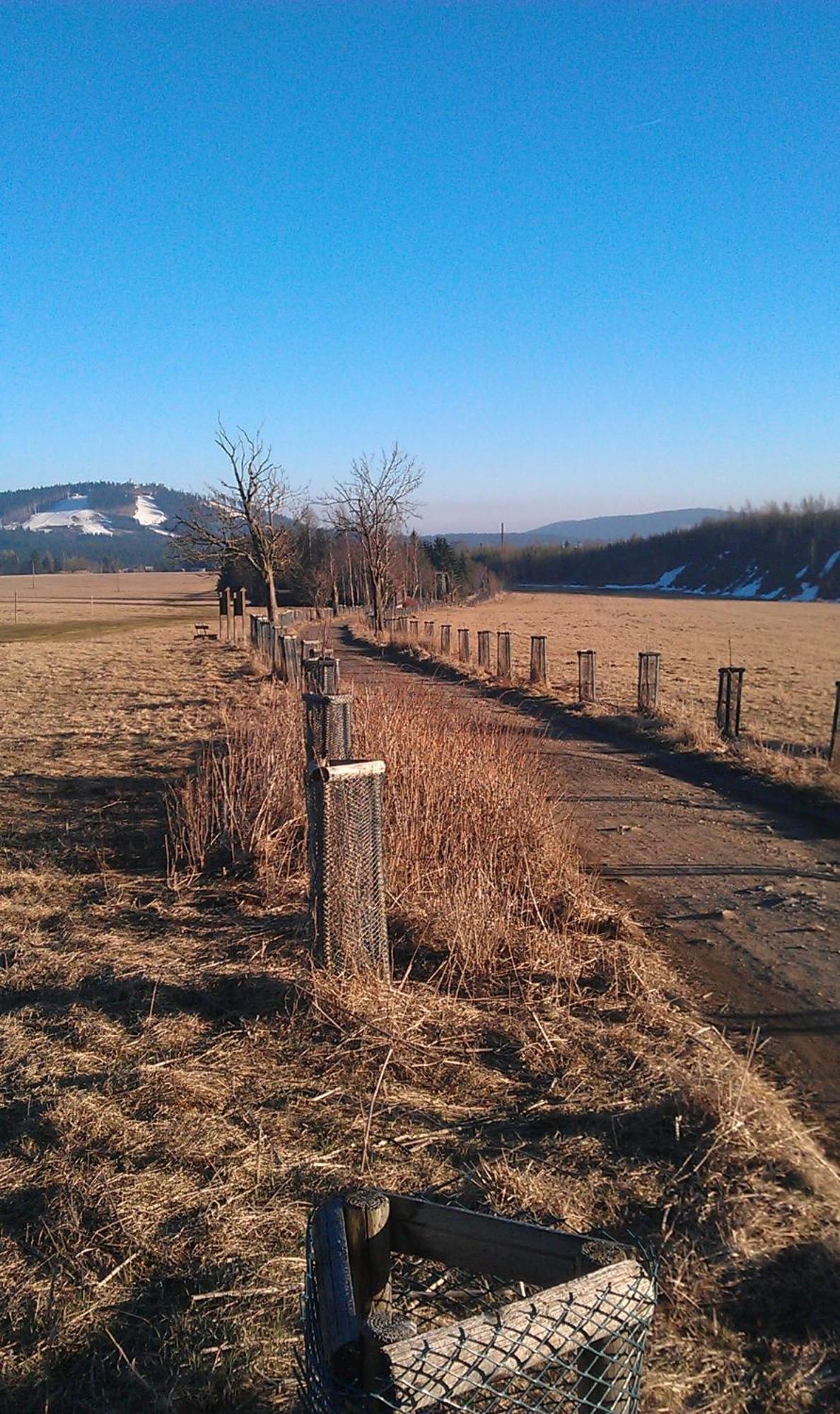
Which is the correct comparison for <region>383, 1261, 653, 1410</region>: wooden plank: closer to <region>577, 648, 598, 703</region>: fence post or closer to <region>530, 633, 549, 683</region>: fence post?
<region>577, 648, 598, 703</region>: fence post

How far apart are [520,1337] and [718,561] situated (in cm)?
11715

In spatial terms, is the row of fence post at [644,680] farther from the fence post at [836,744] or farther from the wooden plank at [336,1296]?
the wooden plank at [336,1296]

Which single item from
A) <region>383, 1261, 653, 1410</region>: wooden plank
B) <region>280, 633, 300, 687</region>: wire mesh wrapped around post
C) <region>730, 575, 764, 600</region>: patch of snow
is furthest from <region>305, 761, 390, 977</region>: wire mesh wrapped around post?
<region>730, 575, 764, 600</region>: patch of snow

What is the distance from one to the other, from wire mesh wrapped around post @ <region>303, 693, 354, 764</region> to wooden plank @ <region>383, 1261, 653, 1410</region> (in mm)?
4168

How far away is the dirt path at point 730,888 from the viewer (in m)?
4.88

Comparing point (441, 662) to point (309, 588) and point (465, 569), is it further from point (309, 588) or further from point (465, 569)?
point (465, 569)

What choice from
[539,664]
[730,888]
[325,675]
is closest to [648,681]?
[539,664]

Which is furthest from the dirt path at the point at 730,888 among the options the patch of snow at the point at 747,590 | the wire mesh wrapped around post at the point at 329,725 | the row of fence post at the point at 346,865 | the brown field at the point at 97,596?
the patch of snow at the point at 747,590

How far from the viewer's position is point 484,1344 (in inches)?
74.5

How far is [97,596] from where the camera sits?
9619 cm

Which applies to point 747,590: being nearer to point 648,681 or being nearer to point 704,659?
point 704,659

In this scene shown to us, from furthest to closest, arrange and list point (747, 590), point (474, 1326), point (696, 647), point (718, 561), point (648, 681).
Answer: point (718, 561)
point (747, 590)
point (696, 647)
point (648, 681)
point (474, 1326)

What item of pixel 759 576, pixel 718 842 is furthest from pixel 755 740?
pixel 759 576

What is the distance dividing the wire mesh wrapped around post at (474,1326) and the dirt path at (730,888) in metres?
2.07
